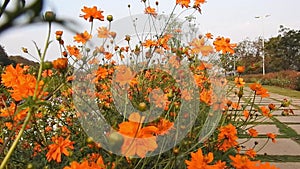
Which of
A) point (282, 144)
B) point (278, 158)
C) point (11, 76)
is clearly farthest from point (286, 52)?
point (11, 76)

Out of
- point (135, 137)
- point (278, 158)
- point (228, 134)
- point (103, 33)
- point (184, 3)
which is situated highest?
point (184, 3)

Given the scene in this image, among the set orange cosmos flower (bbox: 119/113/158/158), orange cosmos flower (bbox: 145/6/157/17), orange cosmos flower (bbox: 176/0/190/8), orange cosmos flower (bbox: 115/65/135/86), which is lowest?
orange cosmos flower (bbox: 119/113/158/158)

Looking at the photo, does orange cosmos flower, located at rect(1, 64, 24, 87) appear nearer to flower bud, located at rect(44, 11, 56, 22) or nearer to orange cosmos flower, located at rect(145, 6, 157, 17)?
flower bud, located at rect(44, 11, 56, 22)

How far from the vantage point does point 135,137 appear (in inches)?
17.0

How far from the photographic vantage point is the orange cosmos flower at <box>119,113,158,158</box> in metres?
0.43

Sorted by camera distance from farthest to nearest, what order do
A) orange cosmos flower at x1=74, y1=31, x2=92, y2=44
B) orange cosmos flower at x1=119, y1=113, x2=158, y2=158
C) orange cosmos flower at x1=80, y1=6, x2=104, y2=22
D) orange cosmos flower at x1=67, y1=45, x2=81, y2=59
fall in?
orange cosmos flower at x1=67, y1=45, x2=81, y2=59 → orange cosmos flower at x1=80, y1=6, x2=104, y2=22 → orange cosmos flower at x1=119, y1=113, x2=158, y2=158 → orange cosmos flower at x1=74, y1=31, x2=92, y2=44

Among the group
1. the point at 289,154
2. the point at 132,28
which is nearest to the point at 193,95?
the point at 132,28

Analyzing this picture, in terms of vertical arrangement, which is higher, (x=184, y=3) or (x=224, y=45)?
(x=184, y=3)

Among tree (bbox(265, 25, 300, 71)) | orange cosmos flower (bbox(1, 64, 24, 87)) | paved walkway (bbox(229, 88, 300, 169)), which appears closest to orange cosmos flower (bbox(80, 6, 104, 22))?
orange cosmos flower (bbox(1, 64, 24, 87))

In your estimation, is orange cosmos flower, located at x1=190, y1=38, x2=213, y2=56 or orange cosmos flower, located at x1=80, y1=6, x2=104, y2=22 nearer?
orange cosmos flower, located at x1=80, y1=6, x2=104, y2=22

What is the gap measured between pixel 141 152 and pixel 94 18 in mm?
536

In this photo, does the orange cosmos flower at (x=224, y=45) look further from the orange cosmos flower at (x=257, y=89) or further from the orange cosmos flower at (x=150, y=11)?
the orange cosmos flower at (x=150, y=11)

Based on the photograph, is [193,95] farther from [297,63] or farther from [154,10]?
[297,63]

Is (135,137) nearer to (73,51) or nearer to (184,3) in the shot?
(73,51)
